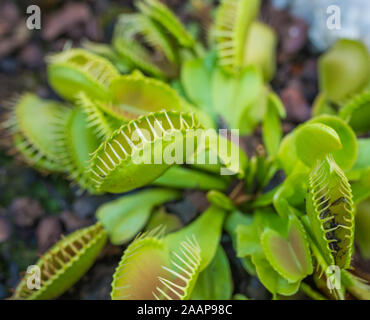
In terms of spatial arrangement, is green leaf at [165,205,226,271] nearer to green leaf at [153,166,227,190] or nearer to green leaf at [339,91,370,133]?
green leaf at [153,166,227,190]

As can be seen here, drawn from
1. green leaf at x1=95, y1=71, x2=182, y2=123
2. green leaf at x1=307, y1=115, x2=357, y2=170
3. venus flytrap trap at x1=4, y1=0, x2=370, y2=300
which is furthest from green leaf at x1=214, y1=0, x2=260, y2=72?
green leaf at x1=307, y1=115, x2=357, y2=170

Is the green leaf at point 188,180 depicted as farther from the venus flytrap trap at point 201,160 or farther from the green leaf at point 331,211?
the green leaf at point 331,211

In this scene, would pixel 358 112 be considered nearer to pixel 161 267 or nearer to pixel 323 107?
pixel 323 107

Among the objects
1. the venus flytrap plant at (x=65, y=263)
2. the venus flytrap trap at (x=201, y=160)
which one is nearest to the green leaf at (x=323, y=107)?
the venus flytrap trap at (x=201, y=160)

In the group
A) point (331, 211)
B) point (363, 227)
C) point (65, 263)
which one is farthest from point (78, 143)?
point (363, 227)

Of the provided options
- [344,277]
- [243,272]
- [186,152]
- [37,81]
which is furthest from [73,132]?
[344,277]
